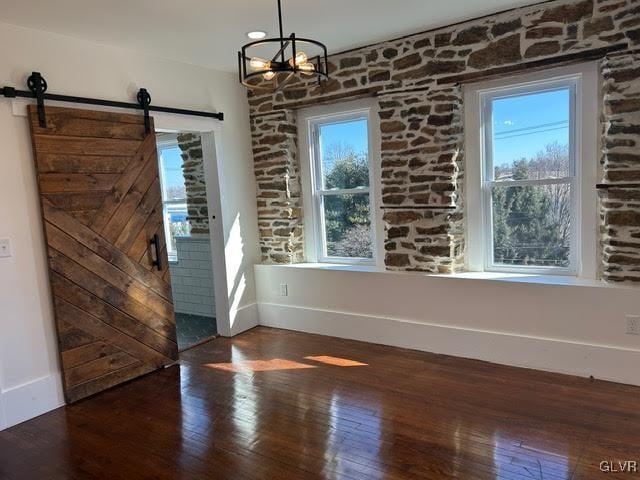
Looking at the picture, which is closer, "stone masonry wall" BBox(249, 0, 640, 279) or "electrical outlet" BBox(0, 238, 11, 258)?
"electrical outlet" BBox(0, 238, 11, 258)

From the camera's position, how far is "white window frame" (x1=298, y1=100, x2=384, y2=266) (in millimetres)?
4582

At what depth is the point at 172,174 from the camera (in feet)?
19.7

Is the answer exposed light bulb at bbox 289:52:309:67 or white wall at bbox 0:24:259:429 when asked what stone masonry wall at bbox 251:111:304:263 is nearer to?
white wall at bbox 0:24:259:429

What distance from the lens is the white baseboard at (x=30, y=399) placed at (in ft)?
10.6

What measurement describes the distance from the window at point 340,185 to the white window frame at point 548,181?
3.18 ft

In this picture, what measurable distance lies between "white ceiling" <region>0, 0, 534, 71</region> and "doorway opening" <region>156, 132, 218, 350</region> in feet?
5.58

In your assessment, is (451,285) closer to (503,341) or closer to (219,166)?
(503,341)

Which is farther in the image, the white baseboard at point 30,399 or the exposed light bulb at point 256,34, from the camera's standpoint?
the exposed light bulb at point 256,34

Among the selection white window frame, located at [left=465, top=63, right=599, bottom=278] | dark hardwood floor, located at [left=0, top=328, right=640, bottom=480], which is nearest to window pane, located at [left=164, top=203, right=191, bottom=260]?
dark hardwood floor, located at [left=0, top=328, right=640, bottom=480]

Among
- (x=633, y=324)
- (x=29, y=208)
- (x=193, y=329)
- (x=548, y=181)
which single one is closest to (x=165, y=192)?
(x=193, y=329)

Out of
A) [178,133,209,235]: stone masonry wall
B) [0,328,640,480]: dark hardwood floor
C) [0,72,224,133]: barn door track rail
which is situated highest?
[0,72,224,133]: barn door track rail

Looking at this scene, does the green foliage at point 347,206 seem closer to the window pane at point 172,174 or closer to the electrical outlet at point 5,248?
the window pane at point 172,174

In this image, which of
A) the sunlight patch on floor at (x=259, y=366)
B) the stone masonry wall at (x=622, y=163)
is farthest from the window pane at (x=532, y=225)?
the sunlight patch on floor at (x=259, y=366)

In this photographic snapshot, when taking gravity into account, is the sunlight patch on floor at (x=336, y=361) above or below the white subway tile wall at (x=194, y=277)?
below
